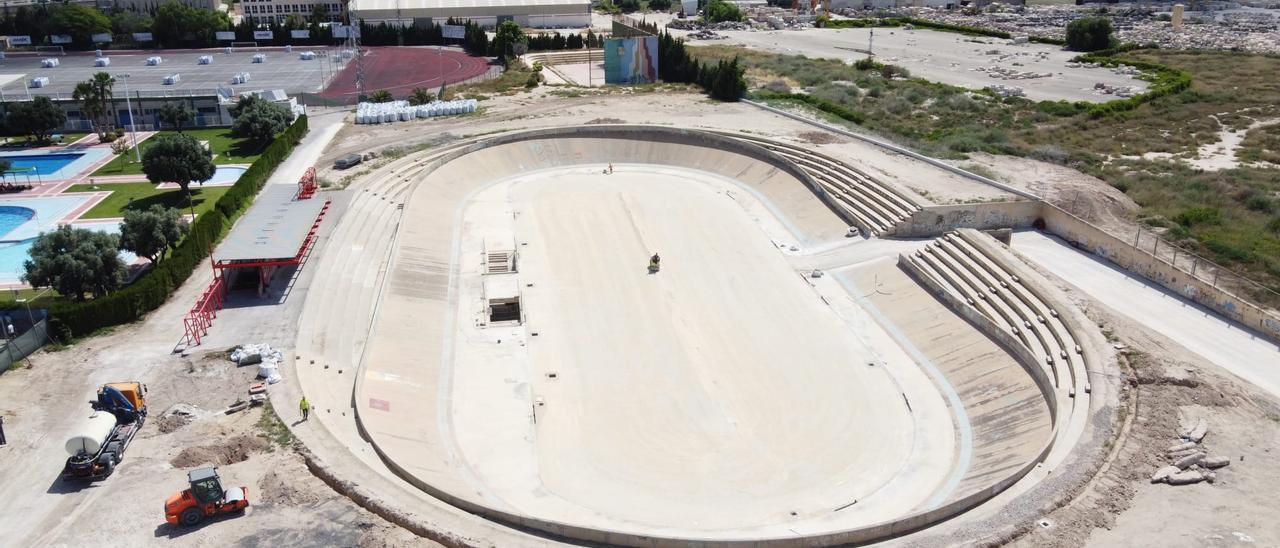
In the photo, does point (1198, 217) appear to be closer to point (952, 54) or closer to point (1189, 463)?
point (1189, 463)

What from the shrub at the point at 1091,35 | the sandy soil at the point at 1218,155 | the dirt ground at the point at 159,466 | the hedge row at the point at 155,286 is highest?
the shrub at the point at 1091,35

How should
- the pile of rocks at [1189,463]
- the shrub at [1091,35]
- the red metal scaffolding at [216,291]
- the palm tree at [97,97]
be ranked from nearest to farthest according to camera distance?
the pile of rocks at [1189,463], the red metal scaffolding at [216,291], the palm tree at [97,97], the shrub at [1091,35]

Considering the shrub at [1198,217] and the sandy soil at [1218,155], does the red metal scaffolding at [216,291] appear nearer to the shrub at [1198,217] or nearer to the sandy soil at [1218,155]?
the shrub at [1198,217]

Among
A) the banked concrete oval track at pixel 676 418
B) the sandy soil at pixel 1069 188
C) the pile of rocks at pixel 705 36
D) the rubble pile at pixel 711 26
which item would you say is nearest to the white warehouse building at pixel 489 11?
the rubble pile at pixel 711 26

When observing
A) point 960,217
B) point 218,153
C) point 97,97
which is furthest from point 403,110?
point 960,217

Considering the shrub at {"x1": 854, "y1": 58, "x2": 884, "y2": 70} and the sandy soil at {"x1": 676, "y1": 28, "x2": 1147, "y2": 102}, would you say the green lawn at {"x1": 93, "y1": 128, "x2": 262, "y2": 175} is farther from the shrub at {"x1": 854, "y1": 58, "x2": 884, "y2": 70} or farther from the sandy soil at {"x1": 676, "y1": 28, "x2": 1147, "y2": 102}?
the sandy soil at {"x1": 676, "y1": 28, "x2": 1147, "y2": 102}

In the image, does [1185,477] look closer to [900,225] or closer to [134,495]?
[900,225]

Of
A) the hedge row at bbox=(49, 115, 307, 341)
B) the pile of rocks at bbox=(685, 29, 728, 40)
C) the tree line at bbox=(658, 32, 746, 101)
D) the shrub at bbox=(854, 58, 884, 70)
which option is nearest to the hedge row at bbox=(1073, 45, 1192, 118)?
the shrub at bbox=(854, 58, 884, 70)
